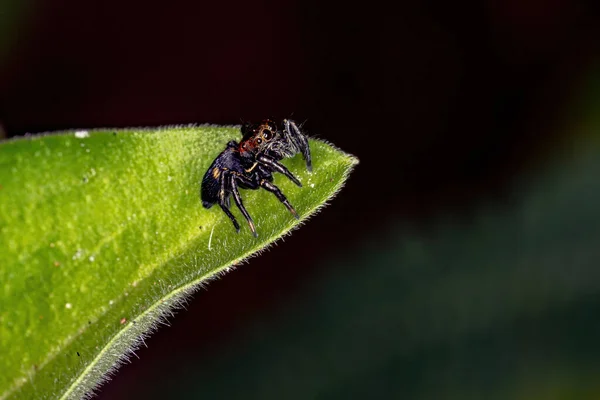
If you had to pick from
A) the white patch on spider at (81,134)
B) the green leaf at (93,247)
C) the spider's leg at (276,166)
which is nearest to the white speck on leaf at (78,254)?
the green leaf at (93,247)

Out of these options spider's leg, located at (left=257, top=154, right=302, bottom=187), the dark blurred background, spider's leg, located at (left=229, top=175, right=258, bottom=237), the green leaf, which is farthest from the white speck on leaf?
the dark blurred background

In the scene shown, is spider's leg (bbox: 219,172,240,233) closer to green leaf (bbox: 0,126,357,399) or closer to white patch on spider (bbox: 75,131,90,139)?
green leaf (bbox: 0,126,357,399)

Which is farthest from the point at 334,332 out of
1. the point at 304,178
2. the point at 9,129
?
the point at 9,129

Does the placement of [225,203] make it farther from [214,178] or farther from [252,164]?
[252,164]

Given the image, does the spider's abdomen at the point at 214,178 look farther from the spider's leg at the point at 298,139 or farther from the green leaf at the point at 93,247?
the spider's leg at the point at 298,139

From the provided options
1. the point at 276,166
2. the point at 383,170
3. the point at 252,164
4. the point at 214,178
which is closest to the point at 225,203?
the point at 214,178
